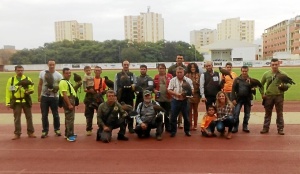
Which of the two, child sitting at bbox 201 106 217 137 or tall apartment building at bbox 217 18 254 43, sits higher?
tall apartment building at bbox 217 18 254 43

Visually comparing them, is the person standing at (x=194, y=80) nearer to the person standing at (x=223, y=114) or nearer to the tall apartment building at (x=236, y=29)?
the person standing at (x=223, y=114)

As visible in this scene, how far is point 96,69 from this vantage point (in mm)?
7668

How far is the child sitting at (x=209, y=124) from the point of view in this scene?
7285 mm

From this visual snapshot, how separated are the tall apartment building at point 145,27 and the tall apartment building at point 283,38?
4304cm

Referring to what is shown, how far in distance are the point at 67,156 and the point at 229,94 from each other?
4.54m

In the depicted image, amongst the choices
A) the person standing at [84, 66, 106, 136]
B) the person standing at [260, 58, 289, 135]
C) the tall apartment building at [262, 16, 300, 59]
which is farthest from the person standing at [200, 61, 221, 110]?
the tall apartment building at [262, 16, 300, 59]

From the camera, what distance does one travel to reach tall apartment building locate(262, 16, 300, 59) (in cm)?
8594

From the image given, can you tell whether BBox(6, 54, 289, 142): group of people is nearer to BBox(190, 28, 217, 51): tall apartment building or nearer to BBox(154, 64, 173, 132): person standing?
BBox(154, 64, 173, 132): person standing

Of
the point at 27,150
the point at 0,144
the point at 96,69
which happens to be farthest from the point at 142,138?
the point at 0,144

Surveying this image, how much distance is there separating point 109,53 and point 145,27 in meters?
63.0

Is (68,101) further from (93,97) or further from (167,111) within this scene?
(167,111)

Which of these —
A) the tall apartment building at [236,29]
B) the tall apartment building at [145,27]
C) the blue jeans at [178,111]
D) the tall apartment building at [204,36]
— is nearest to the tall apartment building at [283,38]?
the tall apartment building at [236,29]

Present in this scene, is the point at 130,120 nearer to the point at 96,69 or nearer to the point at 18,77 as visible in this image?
the point at 96,69

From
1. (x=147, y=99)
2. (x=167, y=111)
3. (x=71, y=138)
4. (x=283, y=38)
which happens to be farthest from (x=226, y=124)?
(x=283, y=38)
